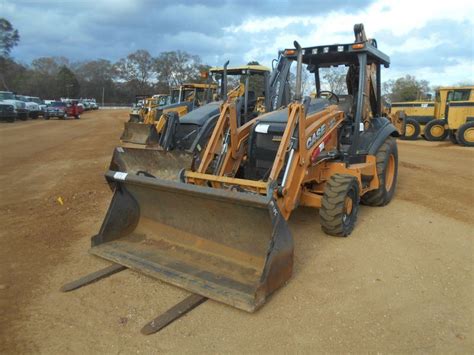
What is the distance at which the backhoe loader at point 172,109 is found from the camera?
46.8ft

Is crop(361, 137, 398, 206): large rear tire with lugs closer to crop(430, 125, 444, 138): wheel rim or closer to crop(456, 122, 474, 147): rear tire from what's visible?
crop(456, 122, 474, 147): rear tire

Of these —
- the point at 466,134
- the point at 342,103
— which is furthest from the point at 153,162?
the point at 466,134

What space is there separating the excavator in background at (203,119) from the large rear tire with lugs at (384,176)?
167cm

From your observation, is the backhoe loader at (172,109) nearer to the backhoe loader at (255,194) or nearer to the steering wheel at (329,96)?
the steering wheel at (329,96)

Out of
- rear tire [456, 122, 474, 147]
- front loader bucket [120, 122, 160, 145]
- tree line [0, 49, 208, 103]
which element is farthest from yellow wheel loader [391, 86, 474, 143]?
tree line [0, 49, 208, 103]

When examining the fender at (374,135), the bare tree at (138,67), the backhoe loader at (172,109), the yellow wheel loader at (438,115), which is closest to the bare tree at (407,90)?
the yellow wheel loader at (438,115)

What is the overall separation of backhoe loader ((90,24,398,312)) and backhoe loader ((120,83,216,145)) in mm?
7406

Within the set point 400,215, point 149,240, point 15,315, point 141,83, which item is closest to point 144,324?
point 15,315

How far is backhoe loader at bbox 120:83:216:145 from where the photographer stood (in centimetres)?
1426

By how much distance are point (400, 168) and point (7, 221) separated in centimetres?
889

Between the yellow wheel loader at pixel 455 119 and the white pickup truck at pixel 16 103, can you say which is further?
the white pickup truck at pixel 16 103

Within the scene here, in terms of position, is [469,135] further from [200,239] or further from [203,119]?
[200,239]

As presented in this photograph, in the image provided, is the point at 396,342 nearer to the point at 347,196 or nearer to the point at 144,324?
the point at 144,324

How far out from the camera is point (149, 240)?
4836 millimetres
